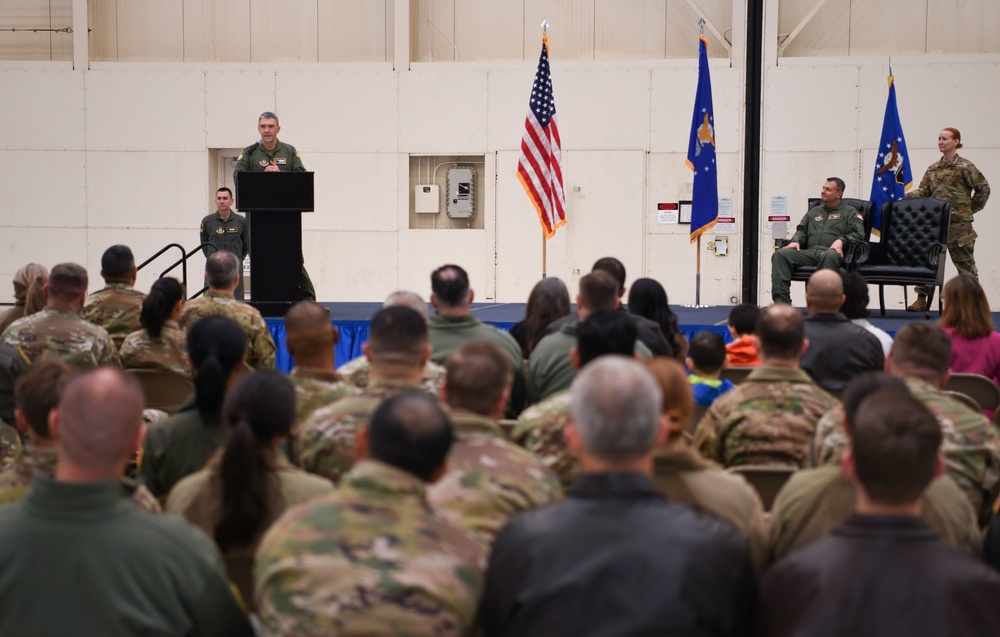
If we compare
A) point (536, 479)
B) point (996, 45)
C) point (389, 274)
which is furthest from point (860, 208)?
point (536, 479)

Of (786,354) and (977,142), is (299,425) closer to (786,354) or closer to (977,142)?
(786,354)

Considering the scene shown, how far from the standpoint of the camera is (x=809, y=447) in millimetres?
3113

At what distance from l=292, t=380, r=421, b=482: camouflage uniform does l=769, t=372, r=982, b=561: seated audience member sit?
105 centimetres

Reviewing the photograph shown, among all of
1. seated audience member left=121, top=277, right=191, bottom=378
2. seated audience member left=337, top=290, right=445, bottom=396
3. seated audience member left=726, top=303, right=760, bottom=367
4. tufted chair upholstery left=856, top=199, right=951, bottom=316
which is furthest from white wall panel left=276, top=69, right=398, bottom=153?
seated audience member left=337, top=290, right=445, bottom=396

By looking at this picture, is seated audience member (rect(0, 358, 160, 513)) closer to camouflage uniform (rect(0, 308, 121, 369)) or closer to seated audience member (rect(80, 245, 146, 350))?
camouflage uniform (rect(0, 308, 121, 369))

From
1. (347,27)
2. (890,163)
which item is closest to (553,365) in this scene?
(890,163)

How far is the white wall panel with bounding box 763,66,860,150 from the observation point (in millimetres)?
12766

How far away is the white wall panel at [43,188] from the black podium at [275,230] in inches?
250

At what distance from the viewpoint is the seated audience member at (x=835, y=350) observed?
15.3 feet

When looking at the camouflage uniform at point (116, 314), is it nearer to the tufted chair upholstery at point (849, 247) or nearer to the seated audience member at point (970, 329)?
the seated audience member at point (970, 329)

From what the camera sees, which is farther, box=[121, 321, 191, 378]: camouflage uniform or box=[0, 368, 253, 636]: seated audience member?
box=[121, 321, 191, 378]: camouflage uniform

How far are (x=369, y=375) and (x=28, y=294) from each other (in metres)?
2.40

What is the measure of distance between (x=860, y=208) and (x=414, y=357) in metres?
7.63

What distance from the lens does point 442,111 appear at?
525 inches
